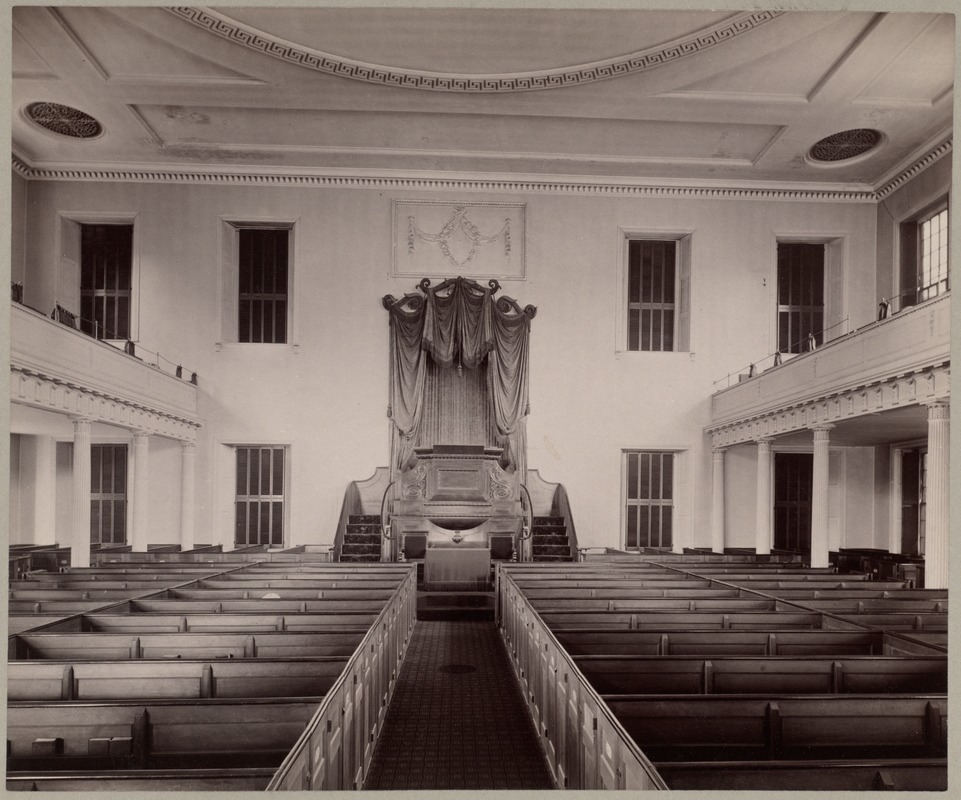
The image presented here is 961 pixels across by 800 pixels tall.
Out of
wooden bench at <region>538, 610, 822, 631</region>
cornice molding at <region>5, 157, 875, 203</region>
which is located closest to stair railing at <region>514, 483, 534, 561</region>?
wooden bench at <region>538, 610, 822, 631</region>

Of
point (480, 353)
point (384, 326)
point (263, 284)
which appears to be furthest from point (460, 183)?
point (263, 284)

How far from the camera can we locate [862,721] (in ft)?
13.7

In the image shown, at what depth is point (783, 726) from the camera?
4.13 metres

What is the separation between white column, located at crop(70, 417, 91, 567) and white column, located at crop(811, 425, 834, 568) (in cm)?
1155

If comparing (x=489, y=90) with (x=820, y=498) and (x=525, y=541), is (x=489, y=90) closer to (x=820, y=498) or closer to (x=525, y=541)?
(x=525, y=541)

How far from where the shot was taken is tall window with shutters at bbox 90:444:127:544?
16.6 m

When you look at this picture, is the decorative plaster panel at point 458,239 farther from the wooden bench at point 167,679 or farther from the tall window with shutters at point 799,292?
the wooden bench at point 167,679

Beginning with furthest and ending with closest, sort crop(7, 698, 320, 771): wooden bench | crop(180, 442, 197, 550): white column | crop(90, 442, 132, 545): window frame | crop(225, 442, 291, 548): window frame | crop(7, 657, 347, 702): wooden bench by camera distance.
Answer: crop(225, 442, 291, 548): window frame
crop(90, 442, 132, 545): window frame
crop(180, 442, 197, 550): white column
crop(7, 657, 347, 702): wooden bench
crop(7, 698, 320, 771): wooden bench

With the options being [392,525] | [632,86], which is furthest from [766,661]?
[632,86]

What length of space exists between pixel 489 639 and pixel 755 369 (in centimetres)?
1036

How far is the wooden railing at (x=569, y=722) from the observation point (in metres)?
3.23

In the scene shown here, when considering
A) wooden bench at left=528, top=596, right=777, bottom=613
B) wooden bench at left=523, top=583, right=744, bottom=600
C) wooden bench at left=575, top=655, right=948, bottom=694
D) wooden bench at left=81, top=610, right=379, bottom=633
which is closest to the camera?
wooden bench at left=575, top=655, right=948, bottom=694

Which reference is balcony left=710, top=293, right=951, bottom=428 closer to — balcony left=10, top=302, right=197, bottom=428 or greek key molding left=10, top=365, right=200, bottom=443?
balcony left=10, top=302, right=197, bottom=428

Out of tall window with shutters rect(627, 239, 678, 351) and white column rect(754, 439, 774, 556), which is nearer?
white column rect(754, 439, 774, 556)
